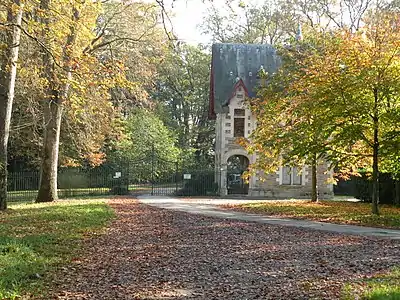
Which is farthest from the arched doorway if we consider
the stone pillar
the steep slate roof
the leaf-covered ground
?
the leaf-covered ground

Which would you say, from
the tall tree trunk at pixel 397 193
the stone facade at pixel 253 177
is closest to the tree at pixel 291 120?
the tall tree trunk at pixel 397 193

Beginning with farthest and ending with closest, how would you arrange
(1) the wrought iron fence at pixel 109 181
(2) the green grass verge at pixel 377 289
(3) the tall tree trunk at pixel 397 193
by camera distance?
(1) the wrought iron fence at pixel 109 181
(3) the tall tree trunk at pixel 397 193
(2) the green grass verge at pixel 377 289

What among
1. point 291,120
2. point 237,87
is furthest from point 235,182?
point 291,120

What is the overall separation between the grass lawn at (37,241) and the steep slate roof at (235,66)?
796 inches

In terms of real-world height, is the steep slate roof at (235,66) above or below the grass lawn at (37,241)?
above

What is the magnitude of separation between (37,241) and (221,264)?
389 cm

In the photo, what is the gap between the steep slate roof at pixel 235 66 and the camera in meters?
35.5

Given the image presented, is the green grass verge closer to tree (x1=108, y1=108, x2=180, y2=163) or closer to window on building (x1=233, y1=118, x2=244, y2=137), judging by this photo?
window on building (x1=233, y1=118, x2=244, y2=137)

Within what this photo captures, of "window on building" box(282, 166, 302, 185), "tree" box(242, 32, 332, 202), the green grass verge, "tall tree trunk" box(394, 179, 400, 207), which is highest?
"tree" box(242, 32, 332, 202)

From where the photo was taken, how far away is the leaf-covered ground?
6273mm

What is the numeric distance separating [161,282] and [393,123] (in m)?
11.6

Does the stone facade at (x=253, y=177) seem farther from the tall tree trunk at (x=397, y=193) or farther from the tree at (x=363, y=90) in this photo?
the tree at (x=363, y=90)

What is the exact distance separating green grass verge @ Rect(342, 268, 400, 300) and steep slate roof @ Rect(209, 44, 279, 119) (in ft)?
94.0

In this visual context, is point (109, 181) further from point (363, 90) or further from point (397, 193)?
point (363, 90)
